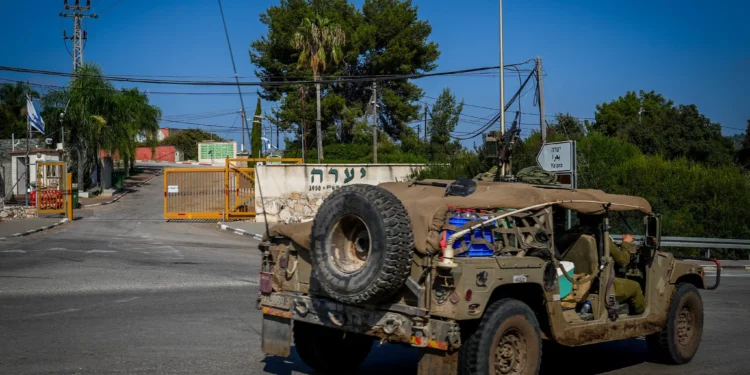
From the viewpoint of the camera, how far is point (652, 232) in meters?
8.09

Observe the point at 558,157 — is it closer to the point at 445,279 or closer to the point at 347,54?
the point at 445,279

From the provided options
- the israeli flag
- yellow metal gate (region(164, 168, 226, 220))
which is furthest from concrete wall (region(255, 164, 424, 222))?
the israeli flag

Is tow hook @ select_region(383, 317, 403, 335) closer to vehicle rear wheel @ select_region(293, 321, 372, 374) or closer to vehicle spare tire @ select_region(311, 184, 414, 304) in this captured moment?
vehicle spare tire @ select_region(311, 184, 414, 304)

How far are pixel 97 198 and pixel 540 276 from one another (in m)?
40.2

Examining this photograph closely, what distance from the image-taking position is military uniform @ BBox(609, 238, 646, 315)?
7688mm

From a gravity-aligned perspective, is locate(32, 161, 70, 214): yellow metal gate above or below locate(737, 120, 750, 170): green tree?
below

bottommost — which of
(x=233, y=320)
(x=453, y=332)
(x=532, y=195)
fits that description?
(x=233, y=320)

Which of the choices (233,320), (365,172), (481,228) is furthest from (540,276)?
(365,172)

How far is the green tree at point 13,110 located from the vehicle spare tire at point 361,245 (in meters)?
63.6

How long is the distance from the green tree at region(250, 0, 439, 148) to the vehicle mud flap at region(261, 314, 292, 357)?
1895 inches

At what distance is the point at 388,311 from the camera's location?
6.05 meters

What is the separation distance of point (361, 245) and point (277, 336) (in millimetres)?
1333

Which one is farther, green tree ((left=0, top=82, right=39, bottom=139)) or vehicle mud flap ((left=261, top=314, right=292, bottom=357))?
green tree ((left=0, top=82, right=39, bottom=139))

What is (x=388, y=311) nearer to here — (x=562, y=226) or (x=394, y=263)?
(x=394, y=263)
